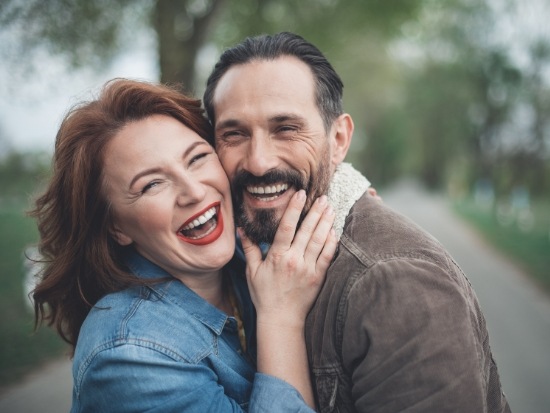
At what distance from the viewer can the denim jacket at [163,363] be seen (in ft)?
5.49

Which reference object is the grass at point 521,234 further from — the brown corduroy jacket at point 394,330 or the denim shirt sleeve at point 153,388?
the denim shirt sleeve at point 153,388

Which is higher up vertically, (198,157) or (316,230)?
(198,157)

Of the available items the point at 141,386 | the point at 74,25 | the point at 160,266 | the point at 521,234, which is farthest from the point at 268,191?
the point at 521,234

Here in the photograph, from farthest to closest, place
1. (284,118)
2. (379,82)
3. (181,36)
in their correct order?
(379,82) < (181,36) < (284,118)

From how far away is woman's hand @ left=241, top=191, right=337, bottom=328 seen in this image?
6.43ft

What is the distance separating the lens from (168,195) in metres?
2.04

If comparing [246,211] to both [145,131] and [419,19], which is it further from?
[419,19]

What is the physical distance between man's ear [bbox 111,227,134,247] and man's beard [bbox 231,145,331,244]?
60 centimetres

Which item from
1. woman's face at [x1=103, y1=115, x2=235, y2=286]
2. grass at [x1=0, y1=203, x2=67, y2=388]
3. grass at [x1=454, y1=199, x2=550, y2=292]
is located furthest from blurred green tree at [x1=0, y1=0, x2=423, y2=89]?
grass at [x1=454, y1=199, x2=550, y2=292]

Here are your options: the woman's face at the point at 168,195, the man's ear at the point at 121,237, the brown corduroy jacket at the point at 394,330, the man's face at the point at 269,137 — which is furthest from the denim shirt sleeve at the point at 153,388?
the man's face at the point at 269,137

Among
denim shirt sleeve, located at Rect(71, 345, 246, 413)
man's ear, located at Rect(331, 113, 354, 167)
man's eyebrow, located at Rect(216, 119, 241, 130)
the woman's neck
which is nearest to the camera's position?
denim shirt sleeve, located at Rect(71, 345, 246, 413)

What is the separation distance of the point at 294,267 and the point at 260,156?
0.59m

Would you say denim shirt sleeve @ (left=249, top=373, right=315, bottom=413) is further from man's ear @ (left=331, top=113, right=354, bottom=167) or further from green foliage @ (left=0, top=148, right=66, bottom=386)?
green foliage @ (left=0, top=148, right=66, bottom=386)

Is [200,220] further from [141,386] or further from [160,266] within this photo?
[141,386]
